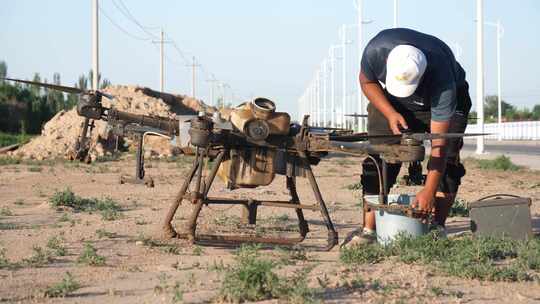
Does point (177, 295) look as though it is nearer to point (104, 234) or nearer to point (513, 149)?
point (104, 234)

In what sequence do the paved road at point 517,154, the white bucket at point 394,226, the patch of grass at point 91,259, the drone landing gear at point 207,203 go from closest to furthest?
the patch of grass at point 91,259
the white bucket at point 394,226
the drone landing gear at point 207,203
the paved road at point 517,154

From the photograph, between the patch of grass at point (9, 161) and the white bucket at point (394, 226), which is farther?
the patch of grass at point (9, 161)

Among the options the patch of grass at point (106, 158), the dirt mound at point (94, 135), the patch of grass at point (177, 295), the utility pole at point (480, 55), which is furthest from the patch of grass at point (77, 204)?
the utility pole at point (480, 55)

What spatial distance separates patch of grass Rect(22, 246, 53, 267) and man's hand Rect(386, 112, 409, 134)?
115 inches

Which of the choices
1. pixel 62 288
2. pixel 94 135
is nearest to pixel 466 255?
pixel 62 288

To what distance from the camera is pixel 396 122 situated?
6633mm

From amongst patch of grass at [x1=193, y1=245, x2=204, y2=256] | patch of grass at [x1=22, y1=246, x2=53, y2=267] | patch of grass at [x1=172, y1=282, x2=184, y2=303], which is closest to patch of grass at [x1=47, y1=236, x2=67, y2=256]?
patch of grass at [x1=22, y1=246, x2=53, y2=267]

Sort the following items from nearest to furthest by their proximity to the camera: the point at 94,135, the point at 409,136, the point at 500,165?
the point at 409,136
the point at 500,165
the point at 94,135

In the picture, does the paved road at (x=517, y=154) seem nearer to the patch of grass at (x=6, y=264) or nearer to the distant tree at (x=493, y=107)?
the patch of grass at (x=6, y=264)

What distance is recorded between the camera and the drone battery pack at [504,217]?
6781mm

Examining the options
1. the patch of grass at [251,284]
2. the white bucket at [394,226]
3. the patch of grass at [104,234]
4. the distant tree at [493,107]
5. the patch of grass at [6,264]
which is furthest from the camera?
the distant tree at [493,107]

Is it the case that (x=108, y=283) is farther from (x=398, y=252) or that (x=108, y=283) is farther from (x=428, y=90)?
(x=428, y=90)

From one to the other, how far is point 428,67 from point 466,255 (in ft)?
5.42

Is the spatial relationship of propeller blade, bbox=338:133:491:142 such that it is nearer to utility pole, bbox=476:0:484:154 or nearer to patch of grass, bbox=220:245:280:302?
patch of grass, bbox=220:245:280:302
